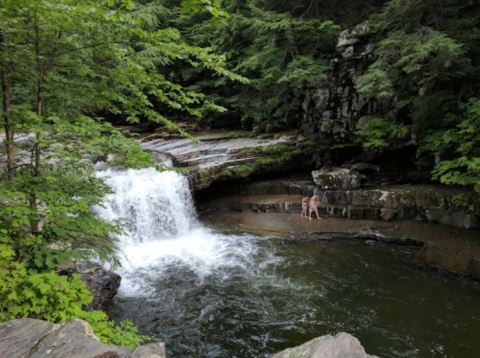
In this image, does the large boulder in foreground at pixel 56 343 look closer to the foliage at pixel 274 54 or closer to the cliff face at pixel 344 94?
the foliage at pixel 274 54

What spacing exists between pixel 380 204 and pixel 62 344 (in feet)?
36.8

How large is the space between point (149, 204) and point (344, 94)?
926cm

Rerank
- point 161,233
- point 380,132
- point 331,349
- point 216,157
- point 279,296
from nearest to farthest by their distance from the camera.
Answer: point 331,349, point 279,296, point 161,233, point 380,132, point 216,157

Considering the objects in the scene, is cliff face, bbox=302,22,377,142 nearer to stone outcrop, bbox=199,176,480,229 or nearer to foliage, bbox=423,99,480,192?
stone outcrop, bbox=199,176,480,229

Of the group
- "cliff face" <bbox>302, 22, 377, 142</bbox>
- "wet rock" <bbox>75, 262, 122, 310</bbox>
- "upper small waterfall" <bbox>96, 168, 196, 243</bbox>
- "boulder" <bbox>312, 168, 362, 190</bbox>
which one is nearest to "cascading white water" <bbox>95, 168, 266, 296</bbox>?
"upper small waterfall" <bbox>96, 168, 196, 243</bbox>

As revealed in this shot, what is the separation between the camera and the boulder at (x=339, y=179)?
12.9 meters

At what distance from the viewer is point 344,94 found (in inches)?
569

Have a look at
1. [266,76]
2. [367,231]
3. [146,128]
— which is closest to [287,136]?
[266,76]

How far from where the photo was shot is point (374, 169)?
46.0 feet

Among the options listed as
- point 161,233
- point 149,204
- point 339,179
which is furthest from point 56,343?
point 339,179

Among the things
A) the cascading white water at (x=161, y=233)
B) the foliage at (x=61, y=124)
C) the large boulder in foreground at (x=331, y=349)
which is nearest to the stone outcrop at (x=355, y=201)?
the cascading white water at (x=161, y=233)

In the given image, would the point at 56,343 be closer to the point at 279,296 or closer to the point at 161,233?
the point at 279,296

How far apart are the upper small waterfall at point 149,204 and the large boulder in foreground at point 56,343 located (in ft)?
28.0

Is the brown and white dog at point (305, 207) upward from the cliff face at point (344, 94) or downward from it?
downward
